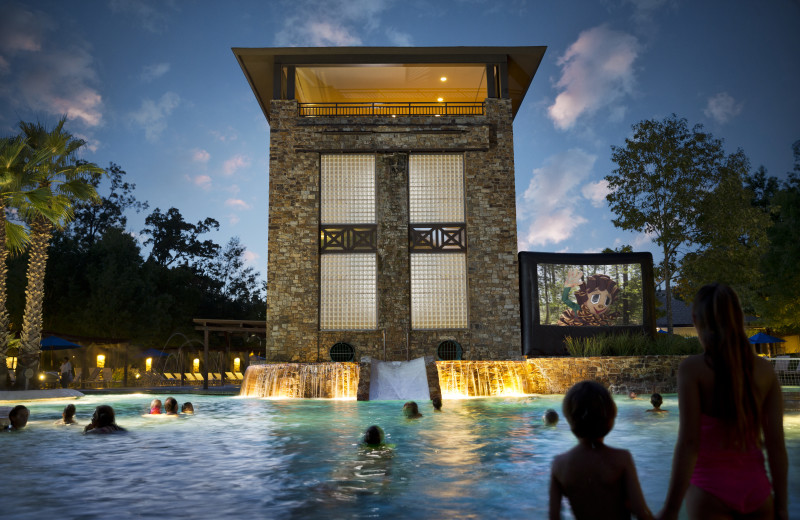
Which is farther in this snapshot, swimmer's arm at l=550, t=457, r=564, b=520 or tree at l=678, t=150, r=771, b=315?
tree at l=678, t=150, r=771, b=315

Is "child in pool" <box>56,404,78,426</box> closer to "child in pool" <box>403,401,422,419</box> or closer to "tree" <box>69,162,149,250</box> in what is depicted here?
"child in pool" <box>403,401,422,419</box>

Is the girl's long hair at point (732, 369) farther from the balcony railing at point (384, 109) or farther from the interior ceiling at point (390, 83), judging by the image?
the interior ceiling at point (390, 83)

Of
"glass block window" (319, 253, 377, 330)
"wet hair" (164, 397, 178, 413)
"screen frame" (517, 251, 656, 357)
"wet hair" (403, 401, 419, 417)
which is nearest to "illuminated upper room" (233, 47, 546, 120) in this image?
"glass block window" (319, 253, 377, 330)

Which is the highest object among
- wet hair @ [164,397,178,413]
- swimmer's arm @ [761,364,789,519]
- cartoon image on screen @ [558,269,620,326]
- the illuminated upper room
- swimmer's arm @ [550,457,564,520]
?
the illuminated upper room

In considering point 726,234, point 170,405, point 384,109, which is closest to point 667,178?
point 726,234

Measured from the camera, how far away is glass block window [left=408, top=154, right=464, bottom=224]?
24.1 metres

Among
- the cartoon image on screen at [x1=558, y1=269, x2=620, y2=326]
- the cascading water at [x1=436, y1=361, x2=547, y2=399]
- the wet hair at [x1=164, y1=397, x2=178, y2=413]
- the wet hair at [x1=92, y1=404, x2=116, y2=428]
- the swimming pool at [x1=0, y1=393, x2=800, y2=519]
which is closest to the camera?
the swimming pool at [x1=0, y1=393, x2=800, y2=519]

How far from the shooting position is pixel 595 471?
2.59 meters

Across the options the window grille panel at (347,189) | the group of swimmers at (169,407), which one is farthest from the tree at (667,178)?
the group of swimmers at (169,407)

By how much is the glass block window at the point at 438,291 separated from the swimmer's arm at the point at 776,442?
2100 cm

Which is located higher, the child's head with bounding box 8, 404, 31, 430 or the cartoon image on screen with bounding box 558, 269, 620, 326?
the cartoon image on screen with bounding box 558, 269, 620, 326

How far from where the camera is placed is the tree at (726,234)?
948 inches

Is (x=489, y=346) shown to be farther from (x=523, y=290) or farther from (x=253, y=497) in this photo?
(x=253, y=497)

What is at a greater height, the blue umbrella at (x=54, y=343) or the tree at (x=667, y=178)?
the tree at (x=667, y=178)
